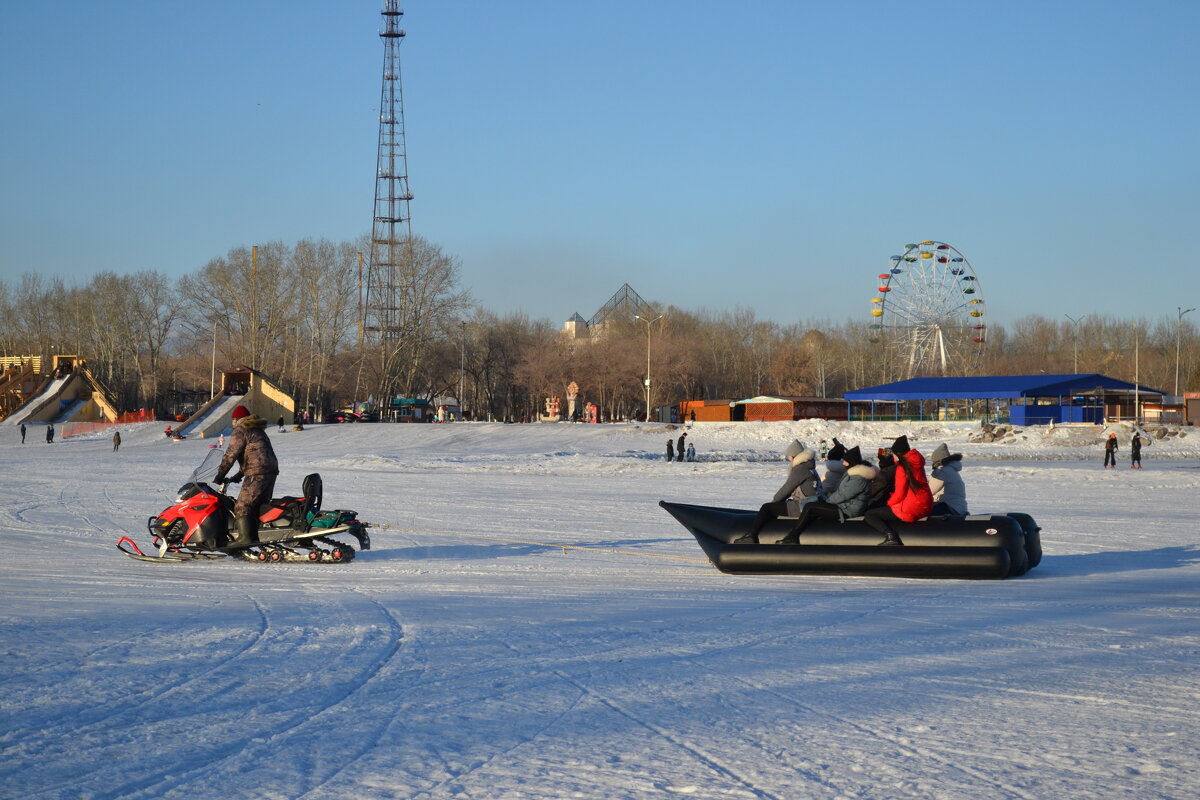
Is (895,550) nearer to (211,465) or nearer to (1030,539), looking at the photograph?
(1030,539)

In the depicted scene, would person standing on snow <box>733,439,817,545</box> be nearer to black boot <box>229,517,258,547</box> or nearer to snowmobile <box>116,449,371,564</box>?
snowmobile <box>116,449,371,564</box>

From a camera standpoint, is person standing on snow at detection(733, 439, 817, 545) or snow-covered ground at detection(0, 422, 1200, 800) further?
person standing on snow at detection(733, 439, 817, 545)

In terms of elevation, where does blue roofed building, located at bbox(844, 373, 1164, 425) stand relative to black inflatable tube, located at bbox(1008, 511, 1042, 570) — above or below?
above

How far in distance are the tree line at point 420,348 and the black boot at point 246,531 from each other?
65.9m

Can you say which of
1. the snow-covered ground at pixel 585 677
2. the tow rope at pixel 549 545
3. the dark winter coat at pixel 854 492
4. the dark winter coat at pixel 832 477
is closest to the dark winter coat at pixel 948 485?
the dark winter coat at pixel 854 492

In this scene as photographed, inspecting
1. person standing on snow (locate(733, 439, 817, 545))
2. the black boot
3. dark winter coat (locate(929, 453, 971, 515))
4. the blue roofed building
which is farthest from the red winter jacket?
the blue roofed building

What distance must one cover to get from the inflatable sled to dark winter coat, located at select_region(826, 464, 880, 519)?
0.14m

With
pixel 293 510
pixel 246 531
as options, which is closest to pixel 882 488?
pixel 293 510

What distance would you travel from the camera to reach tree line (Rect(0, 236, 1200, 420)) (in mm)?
86875

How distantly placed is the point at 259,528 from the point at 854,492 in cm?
678

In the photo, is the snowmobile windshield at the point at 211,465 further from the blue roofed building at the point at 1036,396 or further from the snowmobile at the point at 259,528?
the blue roofed building at the point at 1036,396

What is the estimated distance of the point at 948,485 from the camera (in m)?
12.9

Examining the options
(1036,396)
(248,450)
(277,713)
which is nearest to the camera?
(277,713)

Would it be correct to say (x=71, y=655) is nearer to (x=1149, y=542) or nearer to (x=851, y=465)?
(x=851, y=465)
